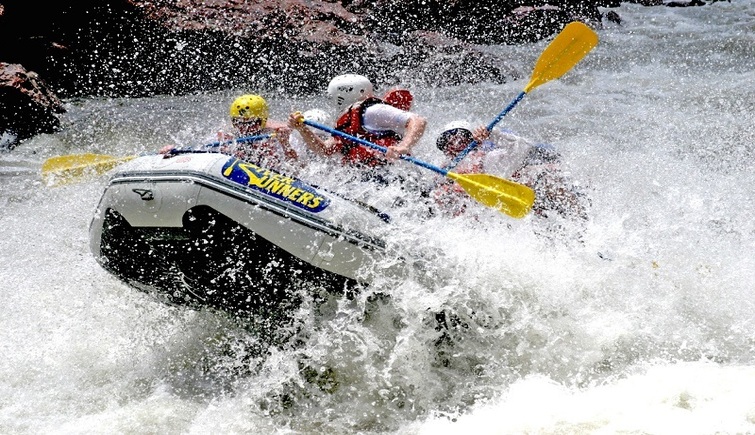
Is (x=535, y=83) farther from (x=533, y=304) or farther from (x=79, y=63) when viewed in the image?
(x=79, y=63)

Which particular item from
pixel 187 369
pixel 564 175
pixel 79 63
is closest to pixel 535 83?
pixel 564 175

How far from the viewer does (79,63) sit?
9352 millimetres

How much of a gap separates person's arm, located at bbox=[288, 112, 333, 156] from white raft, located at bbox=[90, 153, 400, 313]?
28.6 inches

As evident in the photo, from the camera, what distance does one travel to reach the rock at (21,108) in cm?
781

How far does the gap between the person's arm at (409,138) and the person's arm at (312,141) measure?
1.64 feet

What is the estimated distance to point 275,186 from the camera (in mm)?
3729

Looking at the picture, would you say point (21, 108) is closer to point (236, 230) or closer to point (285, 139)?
point (285, 139)

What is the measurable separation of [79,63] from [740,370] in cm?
842

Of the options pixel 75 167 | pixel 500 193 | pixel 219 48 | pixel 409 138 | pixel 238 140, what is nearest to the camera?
pixel 500 193

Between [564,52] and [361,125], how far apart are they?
1.44 meters

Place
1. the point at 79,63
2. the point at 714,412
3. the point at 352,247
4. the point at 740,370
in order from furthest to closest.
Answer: the point at 79,63 < the point at 352,247 < the point at 740,370 < the point at 714,412

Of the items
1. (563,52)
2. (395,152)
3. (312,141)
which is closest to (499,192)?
(395,152)

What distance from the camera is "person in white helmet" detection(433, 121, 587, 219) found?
4.66 m

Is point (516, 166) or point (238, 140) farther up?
point (516, 166)
